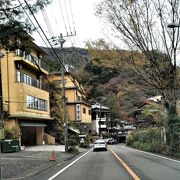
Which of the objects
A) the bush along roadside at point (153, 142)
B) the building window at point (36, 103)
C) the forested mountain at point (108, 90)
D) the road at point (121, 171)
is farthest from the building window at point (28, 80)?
the road at point (121, 171)

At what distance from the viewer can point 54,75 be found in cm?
7781

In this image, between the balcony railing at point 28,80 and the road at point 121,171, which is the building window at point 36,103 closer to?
the balcony railing at point 28,80

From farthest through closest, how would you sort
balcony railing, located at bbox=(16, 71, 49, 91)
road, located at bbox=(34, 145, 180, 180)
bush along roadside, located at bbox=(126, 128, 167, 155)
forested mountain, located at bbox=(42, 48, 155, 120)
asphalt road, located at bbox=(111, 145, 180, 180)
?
forested mountain, located at bbox=(42, 48, 155, 120) < balcony railing, located at bbox=(16, 71, 49, 91) < bush along roadside, located at bbox=(126, 128, 167, 155) < road, located at bbox=(34, 145, 180, 180) < asphalt road, located at bbox=(111, 145, 180, 180)

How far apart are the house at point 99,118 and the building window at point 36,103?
50.3 metres

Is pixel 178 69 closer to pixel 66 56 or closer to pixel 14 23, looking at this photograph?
pixel 66 56

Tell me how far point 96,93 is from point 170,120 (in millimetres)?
74453

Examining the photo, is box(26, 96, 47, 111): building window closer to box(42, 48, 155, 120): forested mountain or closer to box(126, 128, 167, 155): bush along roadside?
box(42, 48, 155, 120): forested mountain

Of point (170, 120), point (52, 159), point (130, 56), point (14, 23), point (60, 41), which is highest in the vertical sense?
point (60, 41)

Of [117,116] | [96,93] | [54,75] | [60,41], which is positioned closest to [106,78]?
[54,75]

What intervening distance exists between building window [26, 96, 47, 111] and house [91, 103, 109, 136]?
165ft

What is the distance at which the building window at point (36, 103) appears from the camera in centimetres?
5078

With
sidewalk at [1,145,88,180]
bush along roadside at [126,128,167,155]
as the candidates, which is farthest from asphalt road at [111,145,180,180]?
bush along roadside at [126,128,167,155]

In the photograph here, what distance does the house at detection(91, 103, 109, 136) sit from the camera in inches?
4345

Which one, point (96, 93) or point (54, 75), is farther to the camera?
point (96, 93)
